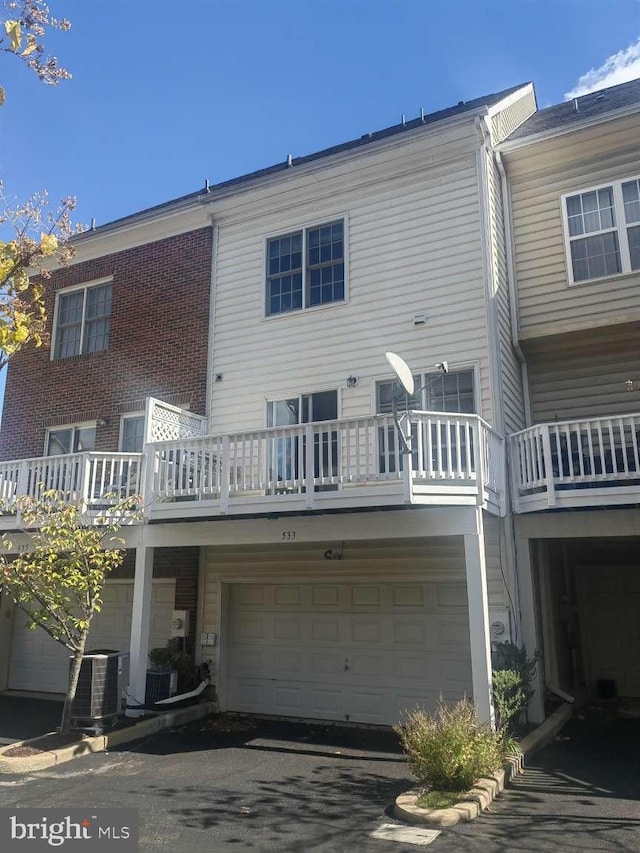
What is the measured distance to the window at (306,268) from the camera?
12109 mm

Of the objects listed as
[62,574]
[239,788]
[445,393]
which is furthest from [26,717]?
[445,393]

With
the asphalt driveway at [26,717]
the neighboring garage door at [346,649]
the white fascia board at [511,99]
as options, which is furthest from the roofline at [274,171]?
the asphalt driveway at [26,717]

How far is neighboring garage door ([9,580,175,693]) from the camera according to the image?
12.5m

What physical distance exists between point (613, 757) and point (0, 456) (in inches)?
513

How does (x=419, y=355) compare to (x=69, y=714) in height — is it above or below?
above

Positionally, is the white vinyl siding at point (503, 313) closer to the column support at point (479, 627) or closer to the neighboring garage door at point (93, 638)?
the column support at point (479, 627)

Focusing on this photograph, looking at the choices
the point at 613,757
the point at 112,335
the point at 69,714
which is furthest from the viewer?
the point at 112,335

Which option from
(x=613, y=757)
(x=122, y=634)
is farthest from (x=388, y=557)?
(x=122, y=634)

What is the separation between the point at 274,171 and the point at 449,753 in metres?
10.9

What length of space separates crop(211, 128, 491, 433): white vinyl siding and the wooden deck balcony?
146cm

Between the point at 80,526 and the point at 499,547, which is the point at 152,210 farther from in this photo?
the point at 499,547

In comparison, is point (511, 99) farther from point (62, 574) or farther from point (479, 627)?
point (62, 574)

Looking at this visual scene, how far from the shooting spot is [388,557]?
10766mm

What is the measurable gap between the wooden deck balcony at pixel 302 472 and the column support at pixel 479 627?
54 centimetres
